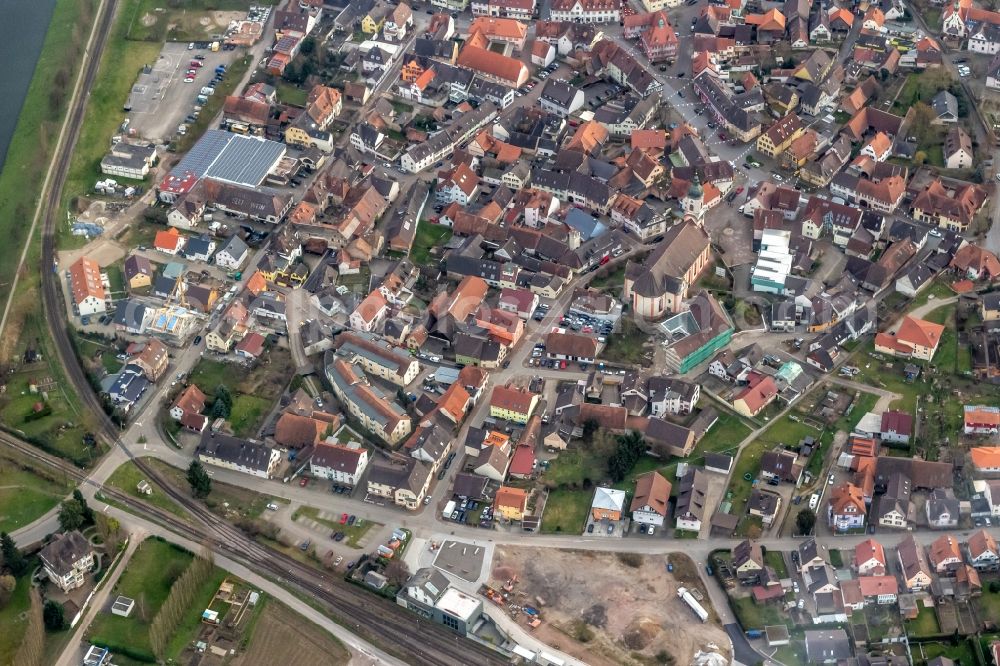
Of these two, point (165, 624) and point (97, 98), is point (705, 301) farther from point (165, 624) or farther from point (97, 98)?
point (97, 98)

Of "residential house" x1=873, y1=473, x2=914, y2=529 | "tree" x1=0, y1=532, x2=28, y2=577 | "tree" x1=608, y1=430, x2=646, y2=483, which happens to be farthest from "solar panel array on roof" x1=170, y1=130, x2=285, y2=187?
"residential house" x1=873, y1=473, x2=914, y2=529

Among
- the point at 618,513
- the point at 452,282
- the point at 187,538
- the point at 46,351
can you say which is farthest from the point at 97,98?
the point at 618,513

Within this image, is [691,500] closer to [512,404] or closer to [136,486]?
[512,404]

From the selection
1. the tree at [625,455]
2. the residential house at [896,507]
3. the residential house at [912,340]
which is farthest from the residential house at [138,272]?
the residential house at [896,507]

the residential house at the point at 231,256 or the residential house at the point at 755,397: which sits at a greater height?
the residential house at the point at 755,397

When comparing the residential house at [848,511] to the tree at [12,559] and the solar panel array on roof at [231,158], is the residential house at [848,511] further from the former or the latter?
the solar panel array on roof at [231,158]

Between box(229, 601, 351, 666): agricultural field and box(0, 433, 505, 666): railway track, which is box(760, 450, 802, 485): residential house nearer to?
box(0, 433, 505, 666): railway track

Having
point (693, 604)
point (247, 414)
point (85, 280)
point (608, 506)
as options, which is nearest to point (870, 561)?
point (693, 604)
